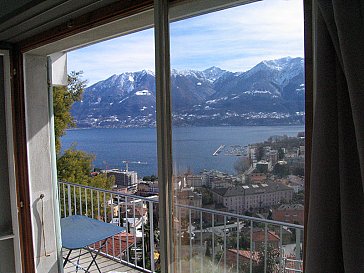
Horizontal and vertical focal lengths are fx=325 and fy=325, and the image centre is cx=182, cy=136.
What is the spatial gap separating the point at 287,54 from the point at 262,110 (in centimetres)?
22

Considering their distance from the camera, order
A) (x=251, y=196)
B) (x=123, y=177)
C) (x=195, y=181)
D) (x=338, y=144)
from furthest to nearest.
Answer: (x=123, y=177) < (x=195, y=181) < (x=251, y=196) < (x=338, y=144)

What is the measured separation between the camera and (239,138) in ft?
4.25

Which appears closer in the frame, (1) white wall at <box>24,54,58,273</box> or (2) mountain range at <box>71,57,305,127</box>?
(2) mountain range at <box>71,57,305,127</box>

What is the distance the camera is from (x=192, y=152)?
1447 mm

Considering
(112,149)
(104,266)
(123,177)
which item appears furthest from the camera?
(112,149)

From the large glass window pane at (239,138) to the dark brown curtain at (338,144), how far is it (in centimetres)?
29

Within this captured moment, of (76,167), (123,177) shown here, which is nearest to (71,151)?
(76,167)

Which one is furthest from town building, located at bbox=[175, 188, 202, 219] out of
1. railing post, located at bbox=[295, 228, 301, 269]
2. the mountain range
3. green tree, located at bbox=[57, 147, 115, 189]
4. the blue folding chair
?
green tree, located at bbox=[57, 147, 115, 189]

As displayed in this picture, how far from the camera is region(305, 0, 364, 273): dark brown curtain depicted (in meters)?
0.74

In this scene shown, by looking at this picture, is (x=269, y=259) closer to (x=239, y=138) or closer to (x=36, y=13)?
(x=239, y=138)

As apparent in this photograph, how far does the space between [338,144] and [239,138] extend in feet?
1.69

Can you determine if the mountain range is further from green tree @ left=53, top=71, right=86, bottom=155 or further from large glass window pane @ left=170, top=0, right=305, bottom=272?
green tree @ left=53, top=71, right=86, bottom=155

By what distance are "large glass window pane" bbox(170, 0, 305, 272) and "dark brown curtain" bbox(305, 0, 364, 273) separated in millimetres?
291

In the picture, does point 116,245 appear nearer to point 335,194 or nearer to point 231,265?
point 231,265
